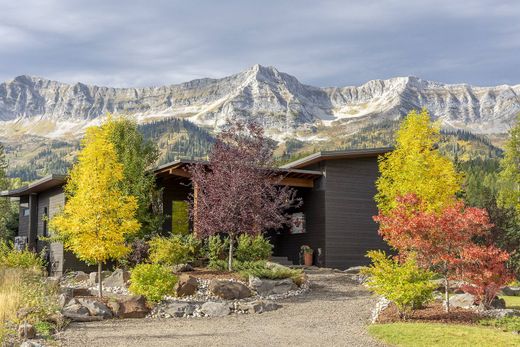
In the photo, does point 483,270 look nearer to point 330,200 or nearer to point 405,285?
point 405,285

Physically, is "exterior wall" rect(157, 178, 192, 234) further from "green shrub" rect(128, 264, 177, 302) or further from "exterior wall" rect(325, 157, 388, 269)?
"green shrub" rect(128, 264, 177, 302)

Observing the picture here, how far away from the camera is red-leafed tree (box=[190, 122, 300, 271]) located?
18.7m

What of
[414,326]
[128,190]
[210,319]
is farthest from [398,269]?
[128,190]

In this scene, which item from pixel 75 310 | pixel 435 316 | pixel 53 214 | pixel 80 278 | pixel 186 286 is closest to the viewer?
pixel 435 316

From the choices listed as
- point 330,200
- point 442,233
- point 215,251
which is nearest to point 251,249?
point 215,251

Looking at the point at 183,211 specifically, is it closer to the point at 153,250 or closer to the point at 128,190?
the point at 128,190

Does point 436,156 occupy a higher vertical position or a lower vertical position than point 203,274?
higher

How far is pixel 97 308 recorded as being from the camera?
13469 millimetres

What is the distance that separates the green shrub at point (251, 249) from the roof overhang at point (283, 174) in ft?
9.35

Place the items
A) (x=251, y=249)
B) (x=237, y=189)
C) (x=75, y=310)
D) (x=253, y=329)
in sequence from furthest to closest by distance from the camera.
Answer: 1. (x=251, y=249)
2. (x=237, y=189)
3. (x=75, y=310)
4. (x=253, y=329)

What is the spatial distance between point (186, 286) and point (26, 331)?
5887 millimetres

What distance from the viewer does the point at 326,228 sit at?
24984 mm

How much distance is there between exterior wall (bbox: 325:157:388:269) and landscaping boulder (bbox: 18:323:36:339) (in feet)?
52.6

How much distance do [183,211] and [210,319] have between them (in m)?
13.3
